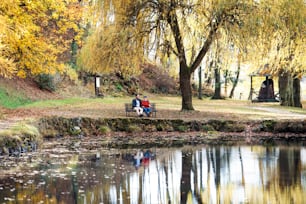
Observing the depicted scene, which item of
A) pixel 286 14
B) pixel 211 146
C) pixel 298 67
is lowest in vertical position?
pixel 211 146

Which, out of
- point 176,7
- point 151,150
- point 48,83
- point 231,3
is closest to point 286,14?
point 231,3

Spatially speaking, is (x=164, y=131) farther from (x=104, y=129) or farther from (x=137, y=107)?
(x=104, y=129)

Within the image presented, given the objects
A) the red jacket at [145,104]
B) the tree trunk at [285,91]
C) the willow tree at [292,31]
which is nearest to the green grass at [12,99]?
the red jacket at [145,104]

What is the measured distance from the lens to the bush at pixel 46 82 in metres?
36.2

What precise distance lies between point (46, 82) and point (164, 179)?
2533 centimetres

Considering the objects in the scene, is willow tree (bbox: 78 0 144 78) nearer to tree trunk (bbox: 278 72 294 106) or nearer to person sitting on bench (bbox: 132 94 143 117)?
person sitting on bench (bbox: 132 94 143 117)

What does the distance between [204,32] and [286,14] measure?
3563 mm

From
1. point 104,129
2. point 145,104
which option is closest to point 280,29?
point 145,104

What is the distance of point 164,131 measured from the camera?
23016mm

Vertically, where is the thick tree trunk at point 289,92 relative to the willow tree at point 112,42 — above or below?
below

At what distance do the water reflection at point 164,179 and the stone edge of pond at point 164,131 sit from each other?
11.4ft

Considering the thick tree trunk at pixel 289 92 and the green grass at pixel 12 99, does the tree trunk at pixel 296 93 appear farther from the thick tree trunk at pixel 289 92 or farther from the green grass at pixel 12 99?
the green grass at pixel 12 99

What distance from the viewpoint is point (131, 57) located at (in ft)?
82.6

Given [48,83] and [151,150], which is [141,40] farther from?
[48,83]
